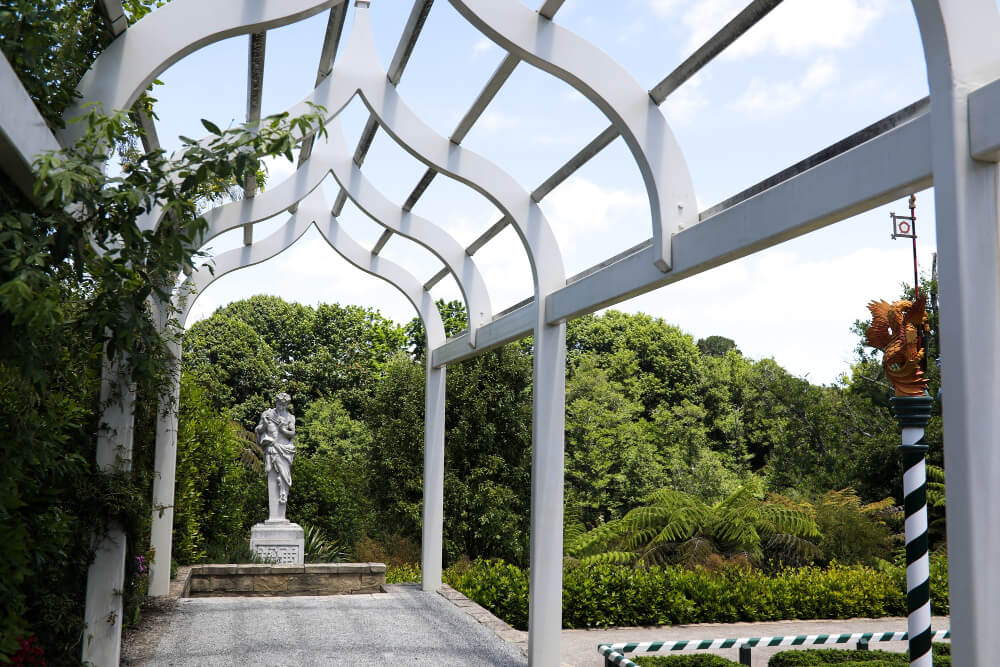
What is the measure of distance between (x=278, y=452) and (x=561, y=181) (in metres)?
8.23

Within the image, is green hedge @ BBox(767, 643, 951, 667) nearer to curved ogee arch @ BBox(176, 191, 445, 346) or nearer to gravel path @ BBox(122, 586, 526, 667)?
gravel path @ BBox(122, 586, 526, 667)

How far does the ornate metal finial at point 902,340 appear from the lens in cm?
381

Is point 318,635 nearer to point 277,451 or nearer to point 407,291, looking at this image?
point 407,291

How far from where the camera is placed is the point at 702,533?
11.6 metres

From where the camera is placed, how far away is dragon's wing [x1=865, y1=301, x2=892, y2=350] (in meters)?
3.87

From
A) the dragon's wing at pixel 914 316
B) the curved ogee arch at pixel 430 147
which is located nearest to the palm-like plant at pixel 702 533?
the curved ogee arch at pixel 430 147

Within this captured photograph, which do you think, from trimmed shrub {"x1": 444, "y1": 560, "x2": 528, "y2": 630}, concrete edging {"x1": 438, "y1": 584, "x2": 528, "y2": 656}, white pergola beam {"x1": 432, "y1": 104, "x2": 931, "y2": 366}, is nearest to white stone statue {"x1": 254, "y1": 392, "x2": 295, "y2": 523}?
concrete edging {"x1": 438, "y1": 584, "x2": 528, "y2": 656}

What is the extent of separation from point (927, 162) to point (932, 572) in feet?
32.1

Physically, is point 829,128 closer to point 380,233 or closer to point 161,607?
Answer: point 380,233

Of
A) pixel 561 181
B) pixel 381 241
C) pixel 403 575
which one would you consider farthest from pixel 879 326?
pixel 403 575

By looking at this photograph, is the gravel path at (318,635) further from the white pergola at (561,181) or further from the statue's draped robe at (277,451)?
the statue's draped robe at (277,451)

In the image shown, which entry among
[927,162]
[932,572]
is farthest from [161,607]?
[932,572]

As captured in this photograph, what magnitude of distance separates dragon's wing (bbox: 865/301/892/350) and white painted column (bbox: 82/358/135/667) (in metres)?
4.25

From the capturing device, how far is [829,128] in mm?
4027
